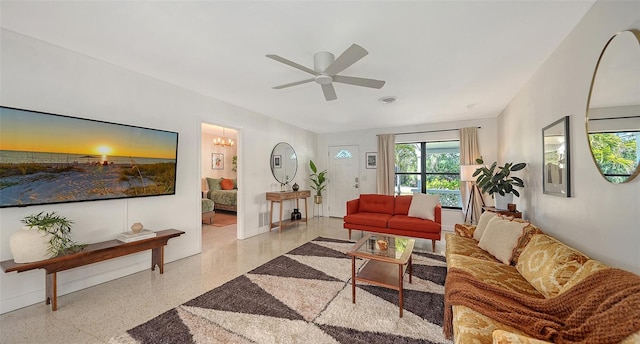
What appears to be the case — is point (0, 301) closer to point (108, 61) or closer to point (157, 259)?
point (157, 259)

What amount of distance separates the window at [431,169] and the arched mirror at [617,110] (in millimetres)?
3935

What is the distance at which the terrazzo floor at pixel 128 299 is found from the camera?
1838 millimetres

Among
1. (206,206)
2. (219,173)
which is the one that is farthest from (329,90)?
(219,173)

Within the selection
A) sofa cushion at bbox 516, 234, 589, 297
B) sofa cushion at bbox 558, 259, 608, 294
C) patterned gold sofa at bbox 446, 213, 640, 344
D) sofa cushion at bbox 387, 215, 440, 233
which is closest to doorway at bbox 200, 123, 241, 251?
sofa cushion at bbox 387, 215, 440, 233

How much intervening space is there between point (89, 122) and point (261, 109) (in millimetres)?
2507

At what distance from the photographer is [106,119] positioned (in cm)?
267

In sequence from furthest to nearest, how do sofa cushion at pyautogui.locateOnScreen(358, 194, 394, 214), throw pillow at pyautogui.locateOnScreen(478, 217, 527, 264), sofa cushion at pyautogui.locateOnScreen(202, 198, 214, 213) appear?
sofa cushion at pyautogui.locateOnScreen(202, 198, 214, 213), sofa cushion at pyautogui.locateOnScreen(358, 194, 394, 214), throw pillow at pyautogui.locateOnScreen(478, 217, 527, 264)

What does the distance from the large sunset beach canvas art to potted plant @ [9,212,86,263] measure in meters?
0.21

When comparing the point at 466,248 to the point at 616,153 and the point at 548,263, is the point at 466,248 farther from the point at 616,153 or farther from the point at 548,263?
the point at 616,153

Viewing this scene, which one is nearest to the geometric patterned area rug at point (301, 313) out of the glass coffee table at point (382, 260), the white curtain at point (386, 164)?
the glass coffee table at point (382, 260)

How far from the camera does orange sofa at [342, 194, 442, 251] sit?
12.4 ft

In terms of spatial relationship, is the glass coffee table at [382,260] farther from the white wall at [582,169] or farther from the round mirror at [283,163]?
the round mirror at [283,163]

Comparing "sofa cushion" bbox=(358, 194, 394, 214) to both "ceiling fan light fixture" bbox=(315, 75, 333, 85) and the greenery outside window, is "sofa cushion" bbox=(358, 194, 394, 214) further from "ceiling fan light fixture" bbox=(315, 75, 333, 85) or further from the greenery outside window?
the greenery outside window

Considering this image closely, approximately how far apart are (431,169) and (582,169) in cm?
388
